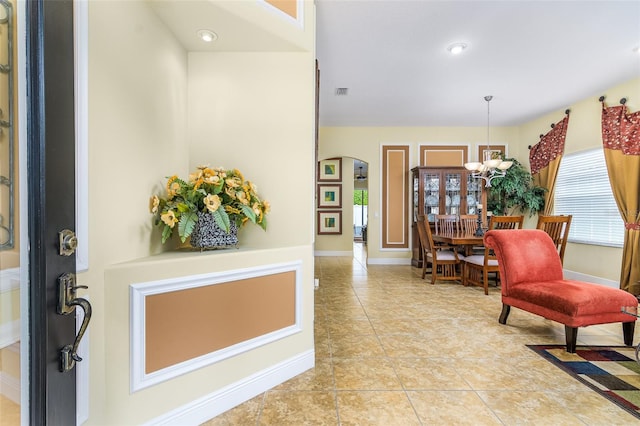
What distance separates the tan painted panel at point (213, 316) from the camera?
1375mm

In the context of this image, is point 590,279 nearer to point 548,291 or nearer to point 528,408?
point 548,291

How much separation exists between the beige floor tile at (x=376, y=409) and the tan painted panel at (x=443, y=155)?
5179 millimetres

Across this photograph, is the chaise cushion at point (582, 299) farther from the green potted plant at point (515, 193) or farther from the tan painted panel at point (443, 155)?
the tan painted panel at point (443, 155)

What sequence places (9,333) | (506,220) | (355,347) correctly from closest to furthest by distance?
(9,333) → (355,347) → (506,220)

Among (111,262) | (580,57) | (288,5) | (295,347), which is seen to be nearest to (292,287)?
(295,347)

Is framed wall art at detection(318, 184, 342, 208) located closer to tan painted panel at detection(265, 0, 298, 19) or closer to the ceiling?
the ceiling

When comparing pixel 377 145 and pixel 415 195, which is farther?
pixel 377 145

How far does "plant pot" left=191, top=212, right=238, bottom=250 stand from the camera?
1607 millimetres

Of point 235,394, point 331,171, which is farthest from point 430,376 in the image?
point 331,171

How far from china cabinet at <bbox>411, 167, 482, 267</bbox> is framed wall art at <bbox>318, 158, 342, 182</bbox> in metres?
2.45

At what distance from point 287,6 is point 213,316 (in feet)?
6.51

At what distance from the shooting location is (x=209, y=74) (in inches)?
78.3

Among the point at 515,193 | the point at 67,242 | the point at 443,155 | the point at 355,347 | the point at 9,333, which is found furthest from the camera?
the point at 443,155

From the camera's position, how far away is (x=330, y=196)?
7672mm
